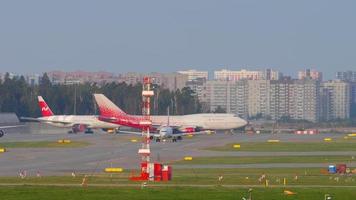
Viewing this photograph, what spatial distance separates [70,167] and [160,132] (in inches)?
2062

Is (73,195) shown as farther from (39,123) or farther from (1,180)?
(39,123)

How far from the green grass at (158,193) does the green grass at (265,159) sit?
27.4 meters

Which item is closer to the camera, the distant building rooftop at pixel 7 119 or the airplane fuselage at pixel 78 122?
the distant building rooftop at pixel 7 119

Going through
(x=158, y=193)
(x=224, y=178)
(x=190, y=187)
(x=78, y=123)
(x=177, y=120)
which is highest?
(x=158, y=193)

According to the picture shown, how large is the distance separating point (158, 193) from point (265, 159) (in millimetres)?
36166

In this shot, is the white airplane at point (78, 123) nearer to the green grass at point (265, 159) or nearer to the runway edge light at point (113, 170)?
the green grass at point (265, 159)

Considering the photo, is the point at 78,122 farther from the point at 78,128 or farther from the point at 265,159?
the point at 265,159

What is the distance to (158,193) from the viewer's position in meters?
47.0

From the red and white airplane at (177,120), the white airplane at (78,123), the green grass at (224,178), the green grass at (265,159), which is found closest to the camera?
the green grass at (224,178)

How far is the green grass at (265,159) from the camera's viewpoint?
78562mm

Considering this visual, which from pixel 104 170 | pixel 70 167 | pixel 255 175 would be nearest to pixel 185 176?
pixel 255 175

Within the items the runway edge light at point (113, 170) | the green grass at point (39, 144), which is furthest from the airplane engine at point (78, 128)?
the runway edge light at point (113, 170)

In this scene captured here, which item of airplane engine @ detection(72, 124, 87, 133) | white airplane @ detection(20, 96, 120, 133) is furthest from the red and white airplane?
airplane engine @ detection(72, 124, 87, 133)

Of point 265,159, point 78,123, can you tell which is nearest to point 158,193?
point 265,159
